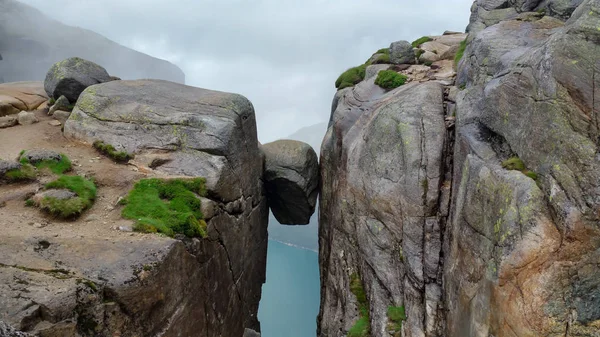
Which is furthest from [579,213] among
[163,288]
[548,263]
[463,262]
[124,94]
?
[124,94]

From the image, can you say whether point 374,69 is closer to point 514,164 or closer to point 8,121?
point 514,164

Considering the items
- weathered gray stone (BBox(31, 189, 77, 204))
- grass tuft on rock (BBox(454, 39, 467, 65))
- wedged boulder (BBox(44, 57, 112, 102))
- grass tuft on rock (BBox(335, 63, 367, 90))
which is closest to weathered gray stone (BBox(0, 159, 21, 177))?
weathered gray stone (BBox(31, 189, 77, 204))

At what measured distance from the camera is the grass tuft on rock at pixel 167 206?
1481 cm

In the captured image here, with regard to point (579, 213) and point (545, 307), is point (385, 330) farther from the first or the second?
point (579, 213)

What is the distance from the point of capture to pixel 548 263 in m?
10.4

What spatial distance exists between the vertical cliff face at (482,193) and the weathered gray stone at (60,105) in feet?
54.8

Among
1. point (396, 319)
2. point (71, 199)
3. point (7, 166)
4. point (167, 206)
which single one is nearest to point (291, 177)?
point (167, 206)

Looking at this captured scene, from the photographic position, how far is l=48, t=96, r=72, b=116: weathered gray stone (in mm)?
23469

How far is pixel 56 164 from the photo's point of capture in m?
16.7

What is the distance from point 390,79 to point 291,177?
902cm

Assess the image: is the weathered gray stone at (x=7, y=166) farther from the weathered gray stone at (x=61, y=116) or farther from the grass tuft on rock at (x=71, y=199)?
the weathered gray stone at (x=61, y=116)

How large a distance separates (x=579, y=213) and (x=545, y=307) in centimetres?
265

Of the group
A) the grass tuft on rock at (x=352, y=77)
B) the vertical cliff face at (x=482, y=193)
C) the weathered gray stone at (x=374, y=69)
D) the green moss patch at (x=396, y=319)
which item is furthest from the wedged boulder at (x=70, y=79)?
the green moss patch at (x=396, y=319)

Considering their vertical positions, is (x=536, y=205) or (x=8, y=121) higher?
(x=8, y=121)
